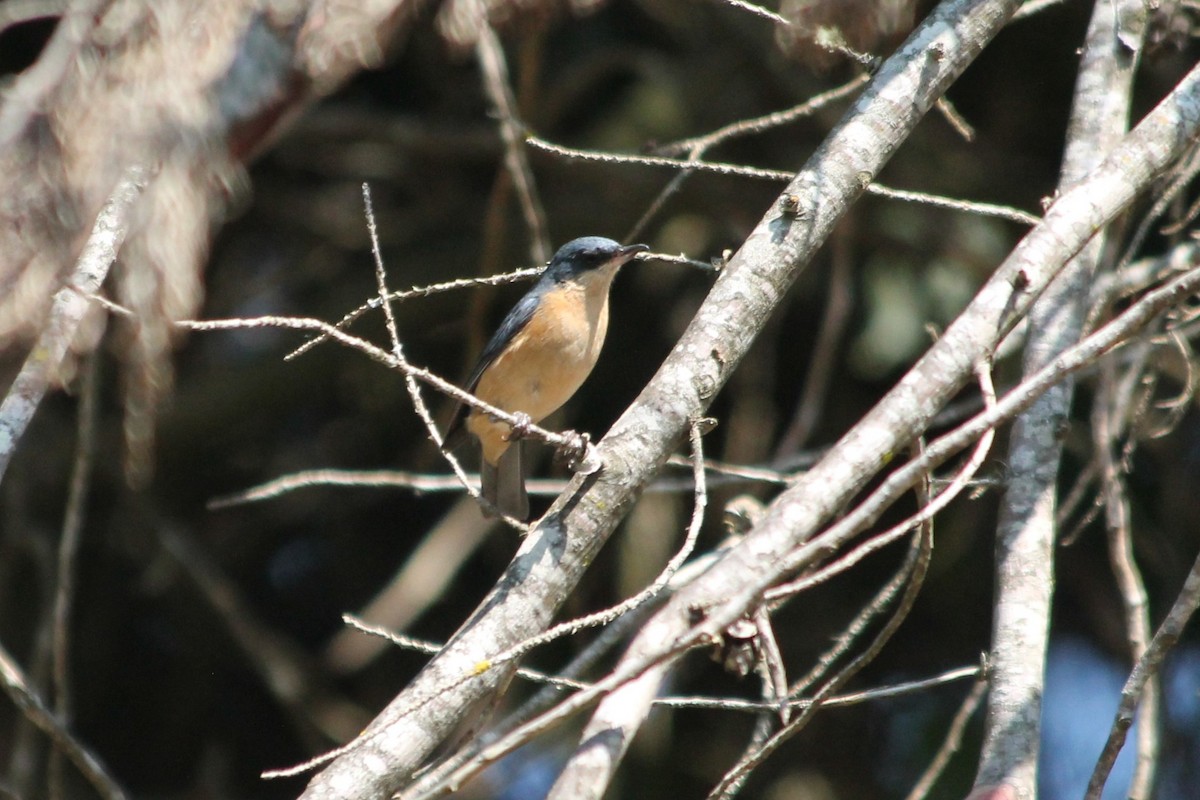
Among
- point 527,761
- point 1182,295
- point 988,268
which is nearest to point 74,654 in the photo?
point 527,761

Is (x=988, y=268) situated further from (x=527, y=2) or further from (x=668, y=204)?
(x=527, y=2)

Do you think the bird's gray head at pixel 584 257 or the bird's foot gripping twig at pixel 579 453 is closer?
the bird's foot gripping twig at pixel 579 453

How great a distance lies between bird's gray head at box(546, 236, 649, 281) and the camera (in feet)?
16.5

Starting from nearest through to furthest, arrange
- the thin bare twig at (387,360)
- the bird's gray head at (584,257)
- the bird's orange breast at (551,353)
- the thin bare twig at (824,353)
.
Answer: the thin bare twig at (387,360)
the bird's orange breast at (551,353)
the bird's gray head at (584,257)
the thin bare twig at (824,353)

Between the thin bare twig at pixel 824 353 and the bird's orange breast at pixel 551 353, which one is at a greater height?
the thin bare twig at pixel 824 353

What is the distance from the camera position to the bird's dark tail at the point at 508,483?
5281 millimetres

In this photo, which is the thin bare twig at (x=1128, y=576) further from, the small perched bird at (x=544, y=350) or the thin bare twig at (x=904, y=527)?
the small perched bird at (x=544, y=350)

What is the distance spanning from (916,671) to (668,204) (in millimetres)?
2634

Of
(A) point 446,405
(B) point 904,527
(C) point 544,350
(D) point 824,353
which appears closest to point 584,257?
(C) point 544,350

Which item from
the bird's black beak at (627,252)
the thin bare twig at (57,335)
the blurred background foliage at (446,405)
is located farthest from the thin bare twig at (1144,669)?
the blurred background foliage at (446,405)

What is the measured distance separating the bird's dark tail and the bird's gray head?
0.72 m

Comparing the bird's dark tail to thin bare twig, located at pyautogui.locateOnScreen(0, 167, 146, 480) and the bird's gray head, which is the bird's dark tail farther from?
thin bare twig, located at pyautogui.locateOnScreen(0, 167, 146, 480)

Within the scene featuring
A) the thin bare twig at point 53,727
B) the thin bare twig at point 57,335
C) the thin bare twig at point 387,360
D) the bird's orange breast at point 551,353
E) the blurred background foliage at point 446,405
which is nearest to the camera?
the thin bare twig at point 387,360

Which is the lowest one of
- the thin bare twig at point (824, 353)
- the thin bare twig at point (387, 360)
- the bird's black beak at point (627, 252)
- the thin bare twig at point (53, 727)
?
the thin bare twig at point (53, 727)
